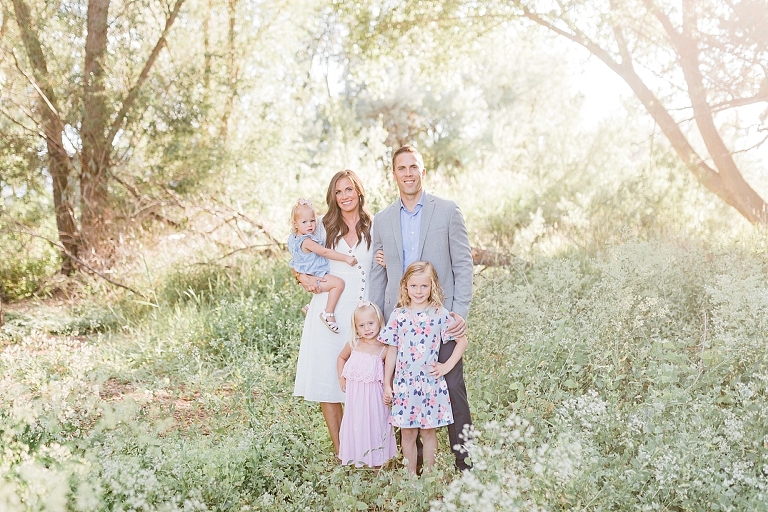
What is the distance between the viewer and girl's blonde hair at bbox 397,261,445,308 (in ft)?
13.3

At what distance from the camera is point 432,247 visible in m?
4.21

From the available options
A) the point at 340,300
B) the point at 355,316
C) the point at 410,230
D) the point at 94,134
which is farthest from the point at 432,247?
the point at 94,134

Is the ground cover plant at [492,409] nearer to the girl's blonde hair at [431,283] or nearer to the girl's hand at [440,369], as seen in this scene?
the girl's hand at [440,369]

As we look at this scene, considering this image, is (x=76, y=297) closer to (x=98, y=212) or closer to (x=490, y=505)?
(x=98, y=212)

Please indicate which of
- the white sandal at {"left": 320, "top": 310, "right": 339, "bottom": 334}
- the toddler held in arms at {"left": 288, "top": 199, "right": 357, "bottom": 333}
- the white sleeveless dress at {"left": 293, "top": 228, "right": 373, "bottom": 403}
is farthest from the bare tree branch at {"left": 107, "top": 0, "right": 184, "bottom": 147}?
the white sandal at {"left": 320, "top": 310, "right": 339, "bottom": 334}

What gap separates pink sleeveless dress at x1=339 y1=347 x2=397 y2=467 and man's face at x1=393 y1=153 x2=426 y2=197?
0.99 m

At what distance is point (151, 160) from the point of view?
37.7 feet

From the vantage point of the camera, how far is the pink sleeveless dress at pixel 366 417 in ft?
13.9

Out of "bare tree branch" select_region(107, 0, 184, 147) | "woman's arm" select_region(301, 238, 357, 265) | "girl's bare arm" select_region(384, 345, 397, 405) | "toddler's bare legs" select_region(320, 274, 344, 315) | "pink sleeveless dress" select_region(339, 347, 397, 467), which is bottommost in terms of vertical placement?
"pink sleeveless dress" select_region(339, 347, 397, 467)

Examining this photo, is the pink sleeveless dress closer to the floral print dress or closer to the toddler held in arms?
the floral print dress

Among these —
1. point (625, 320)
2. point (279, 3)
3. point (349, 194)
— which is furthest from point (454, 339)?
point (279, 3)

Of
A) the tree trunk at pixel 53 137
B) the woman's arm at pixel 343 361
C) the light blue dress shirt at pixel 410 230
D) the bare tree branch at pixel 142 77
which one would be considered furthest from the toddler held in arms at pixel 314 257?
the bare tree branch at pixel 142 77

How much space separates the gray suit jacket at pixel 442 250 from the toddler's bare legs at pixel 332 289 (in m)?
0.36

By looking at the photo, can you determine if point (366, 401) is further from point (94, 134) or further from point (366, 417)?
point (94, 134)
